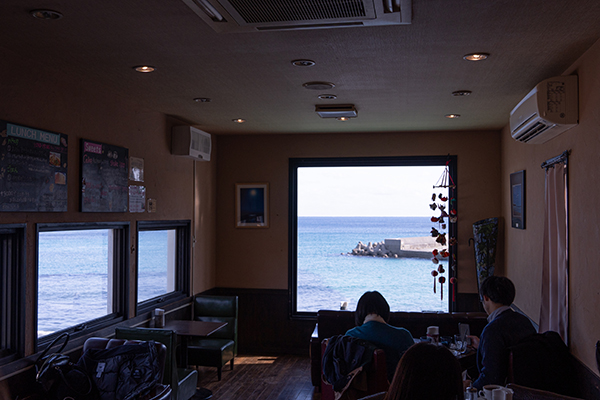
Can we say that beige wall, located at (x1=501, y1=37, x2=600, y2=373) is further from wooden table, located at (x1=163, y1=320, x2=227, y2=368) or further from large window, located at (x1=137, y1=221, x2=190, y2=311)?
large window, located at (x1=137, y1=221, x2=190, y2=311)

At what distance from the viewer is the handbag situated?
3059 millimetres

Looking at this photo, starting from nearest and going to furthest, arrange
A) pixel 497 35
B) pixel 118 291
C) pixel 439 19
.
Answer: pixel 439 19
pixel 497 35
pixel 118 291

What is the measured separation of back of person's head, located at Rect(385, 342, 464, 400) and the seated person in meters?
1.43

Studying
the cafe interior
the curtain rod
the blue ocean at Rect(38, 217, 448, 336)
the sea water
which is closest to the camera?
the cafe interior

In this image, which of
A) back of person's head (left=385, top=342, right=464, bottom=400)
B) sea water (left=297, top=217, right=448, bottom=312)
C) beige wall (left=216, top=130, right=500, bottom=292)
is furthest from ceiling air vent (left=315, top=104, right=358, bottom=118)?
sea water (left=297, top=217, right=448, bottom=312)

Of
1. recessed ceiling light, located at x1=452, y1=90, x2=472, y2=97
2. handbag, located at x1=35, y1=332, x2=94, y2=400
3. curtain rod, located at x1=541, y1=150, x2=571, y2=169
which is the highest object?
recessed ceiling light, located at x1=452, y1=90, x2=472, y2=97

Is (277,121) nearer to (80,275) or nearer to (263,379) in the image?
(80,275)

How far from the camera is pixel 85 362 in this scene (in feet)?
11.0

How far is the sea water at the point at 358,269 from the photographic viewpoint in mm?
19516

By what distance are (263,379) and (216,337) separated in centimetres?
71

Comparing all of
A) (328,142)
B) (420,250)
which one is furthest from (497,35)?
(420,250)

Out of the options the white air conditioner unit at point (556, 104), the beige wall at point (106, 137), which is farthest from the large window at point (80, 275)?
the white air conditioner unit at point (556, 104)

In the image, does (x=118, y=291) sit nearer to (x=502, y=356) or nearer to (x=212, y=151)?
(x=212, y=151)

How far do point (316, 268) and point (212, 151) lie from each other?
17795mm
